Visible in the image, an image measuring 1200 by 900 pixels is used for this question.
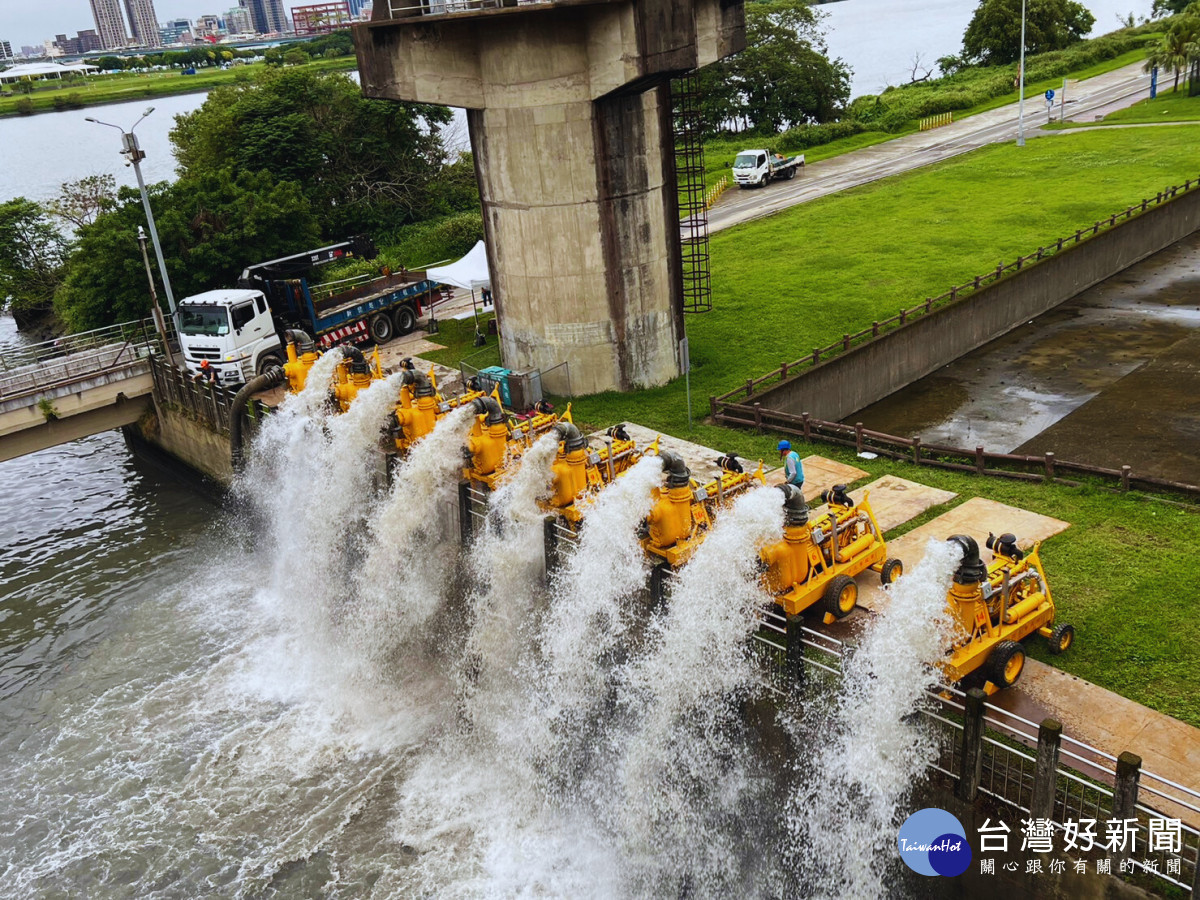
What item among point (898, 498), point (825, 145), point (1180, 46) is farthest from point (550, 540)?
point (1180, 46)

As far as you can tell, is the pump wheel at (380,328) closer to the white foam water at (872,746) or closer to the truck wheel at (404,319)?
the truck wheel at (404,319)

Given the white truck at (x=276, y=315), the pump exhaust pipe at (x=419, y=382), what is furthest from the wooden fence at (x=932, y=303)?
the white truck at (x=276, y=315)

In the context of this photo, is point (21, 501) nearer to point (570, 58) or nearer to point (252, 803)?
point (252, 803)

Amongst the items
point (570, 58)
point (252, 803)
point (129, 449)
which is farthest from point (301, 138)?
point (252, 803)

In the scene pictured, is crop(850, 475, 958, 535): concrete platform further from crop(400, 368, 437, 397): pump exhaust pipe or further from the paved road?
the paved road

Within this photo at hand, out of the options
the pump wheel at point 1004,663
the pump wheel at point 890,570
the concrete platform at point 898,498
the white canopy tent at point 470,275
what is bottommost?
the concrete platform at point 898,498

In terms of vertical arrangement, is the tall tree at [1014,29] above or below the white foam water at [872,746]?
above

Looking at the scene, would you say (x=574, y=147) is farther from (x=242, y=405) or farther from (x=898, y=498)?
(x=898, y=498)
